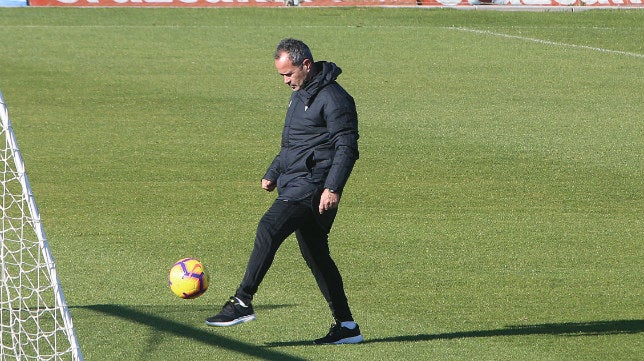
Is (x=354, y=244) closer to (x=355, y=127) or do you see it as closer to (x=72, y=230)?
(x=72, y=230)

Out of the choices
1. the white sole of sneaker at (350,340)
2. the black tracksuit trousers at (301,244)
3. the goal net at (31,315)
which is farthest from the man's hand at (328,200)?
the goal net at (31,315)

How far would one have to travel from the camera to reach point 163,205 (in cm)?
1371

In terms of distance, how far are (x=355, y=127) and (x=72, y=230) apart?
505cm

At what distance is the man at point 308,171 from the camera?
8281mm

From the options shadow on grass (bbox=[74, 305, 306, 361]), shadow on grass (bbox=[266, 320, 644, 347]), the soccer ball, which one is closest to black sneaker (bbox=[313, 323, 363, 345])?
shadow on grass (bbox=[266, 320, 644, 347])

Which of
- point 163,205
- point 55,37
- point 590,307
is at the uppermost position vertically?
point 590,307

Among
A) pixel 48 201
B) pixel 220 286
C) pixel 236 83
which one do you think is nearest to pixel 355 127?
pixel 220 286

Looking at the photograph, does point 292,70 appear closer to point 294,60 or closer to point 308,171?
point 294,60

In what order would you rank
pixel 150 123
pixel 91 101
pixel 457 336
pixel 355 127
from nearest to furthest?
pixel 355 127, pixel 457 336, pixel 150 123, pixel 91 101

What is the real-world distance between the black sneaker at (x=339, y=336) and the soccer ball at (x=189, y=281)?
0.94 meters

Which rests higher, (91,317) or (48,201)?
(91,317)

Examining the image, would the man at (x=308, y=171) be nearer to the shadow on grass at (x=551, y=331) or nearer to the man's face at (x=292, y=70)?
the man's face at (x=292, y=70)

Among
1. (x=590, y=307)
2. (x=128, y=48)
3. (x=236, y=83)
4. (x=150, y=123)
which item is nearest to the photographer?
(x=590, y=307)

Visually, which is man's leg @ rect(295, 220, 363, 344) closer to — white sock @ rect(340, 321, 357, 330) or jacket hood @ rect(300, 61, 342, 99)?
white sock @ rect(340, 321, 357, 330)
